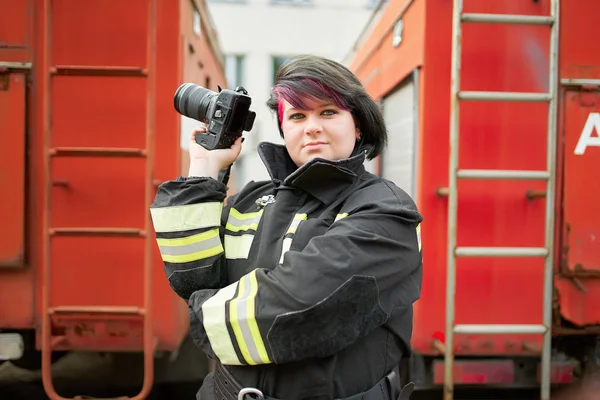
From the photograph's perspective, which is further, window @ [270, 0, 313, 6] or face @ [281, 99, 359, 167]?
window @ [270, 0, 313, 6]

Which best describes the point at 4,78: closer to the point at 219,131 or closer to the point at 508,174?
the point at 219,131

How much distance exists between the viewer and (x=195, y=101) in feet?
4.97

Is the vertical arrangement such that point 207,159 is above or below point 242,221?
above

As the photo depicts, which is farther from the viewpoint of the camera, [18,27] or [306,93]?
[18,27]

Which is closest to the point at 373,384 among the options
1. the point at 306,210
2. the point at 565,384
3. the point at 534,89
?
the point at 306,210

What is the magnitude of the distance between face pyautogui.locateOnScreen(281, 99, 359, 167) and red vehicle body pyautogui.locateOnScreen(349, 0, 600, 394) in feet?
4.03

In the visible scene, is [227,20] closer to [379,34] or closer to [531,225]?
[379,34]

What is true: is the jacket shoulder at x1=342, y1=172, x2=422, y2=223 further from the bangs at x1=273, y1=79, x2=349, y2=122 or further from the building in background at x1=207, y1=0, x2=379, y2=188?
the building in background at x1=207, y1=0, x2=379, y2=188

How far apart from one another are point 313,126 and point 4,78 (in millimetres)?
1767

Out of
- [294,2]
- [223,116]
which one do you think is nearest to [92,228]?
[223,116]

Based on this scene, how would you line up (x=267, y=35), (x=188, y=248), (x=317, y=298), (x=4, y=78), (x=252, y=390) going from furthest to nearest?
1. (x=267, y=35)
2. (x=4, y=78)
3. (x=188, y=248)
4. (x=252, y=390)
5. (x=317, y=298)

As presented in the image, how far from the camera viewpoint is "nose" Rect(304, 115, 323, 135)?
1.36 m

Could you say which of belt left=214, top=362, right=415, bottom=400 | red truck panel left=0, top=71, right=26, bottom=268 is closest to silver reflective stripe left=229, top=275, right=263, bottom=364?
belt left=214, top=362, right=415, bottom=400

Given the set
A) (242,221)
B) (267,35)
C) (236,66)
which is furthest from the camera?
(236,66)
